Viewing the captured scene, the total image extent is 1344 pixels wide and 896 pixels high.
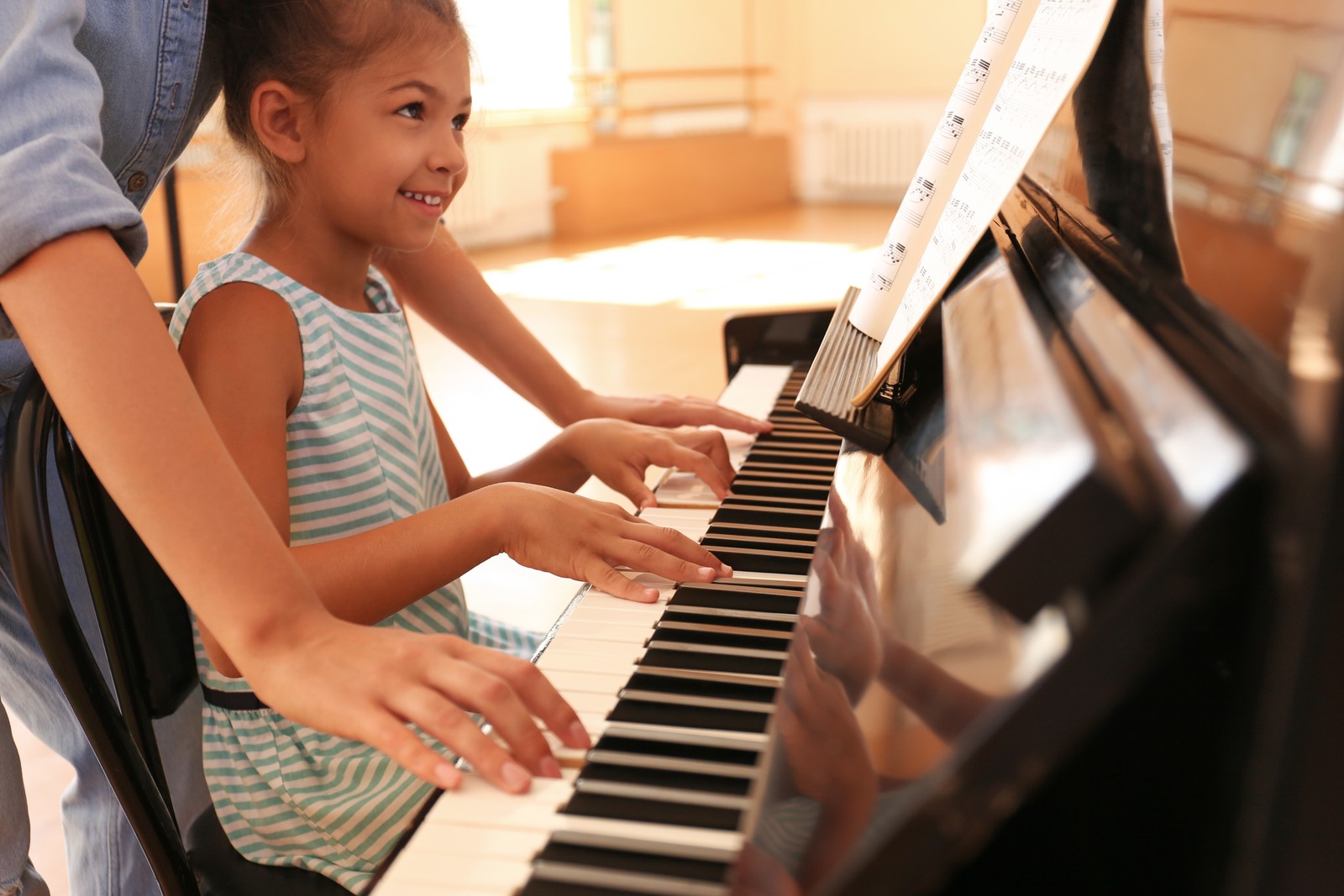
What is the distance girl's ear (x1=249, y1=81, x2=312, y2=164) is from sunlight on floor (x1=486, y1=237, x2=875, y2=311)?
4506mm

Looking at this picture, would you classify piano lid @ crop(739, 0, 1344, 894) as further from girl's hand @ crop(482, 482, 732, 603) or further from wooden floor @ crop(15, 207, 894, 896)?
wooden floor @ crop(15, 207, 894, 896)

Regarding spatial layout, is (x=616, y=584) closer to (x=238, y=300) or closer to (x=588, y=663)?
(x=588, y=663)

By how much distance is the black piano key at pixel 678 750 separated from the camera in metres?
0.59

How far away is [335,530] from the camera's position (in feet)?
3.33

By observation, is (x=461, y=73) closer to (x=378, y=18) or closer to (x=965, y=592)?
(x=378, y=18)

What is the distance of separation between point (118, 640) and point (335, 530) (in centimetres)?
25

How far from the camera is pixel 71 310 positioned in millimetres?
625

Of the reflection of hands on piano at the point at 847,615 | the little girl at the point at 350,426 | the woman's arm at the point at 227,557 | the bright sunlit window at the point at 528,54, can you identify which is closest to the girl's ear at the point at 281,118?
the little girl at the point at 350,426

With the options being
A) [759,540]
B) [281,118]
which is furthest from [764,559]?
[281,118]

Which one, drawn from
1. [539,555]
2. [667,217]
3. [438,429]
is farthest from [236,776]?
[667,217]

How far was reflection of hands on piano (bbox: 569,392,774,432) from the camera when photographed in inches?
48.2

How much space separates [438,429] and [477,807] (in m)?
0.89

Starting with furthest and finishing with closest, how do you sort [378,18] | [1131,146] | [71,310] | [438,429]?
[438,429]
[378,18]
[1131,146]
[71,310]

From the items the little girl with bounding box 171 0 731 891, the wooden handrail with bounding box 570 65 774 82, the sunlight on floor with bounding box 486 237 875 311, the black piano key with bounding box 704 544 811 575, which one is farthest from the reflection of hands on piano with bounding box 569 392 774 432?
the wooden handrail with bounding box 570 65 774 82
